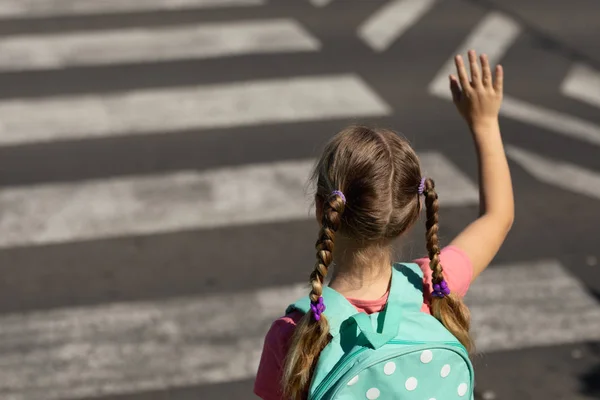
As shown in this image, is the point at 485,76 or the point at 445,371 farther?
the point at 485,76

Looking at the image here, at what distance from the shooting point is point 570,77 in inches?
343

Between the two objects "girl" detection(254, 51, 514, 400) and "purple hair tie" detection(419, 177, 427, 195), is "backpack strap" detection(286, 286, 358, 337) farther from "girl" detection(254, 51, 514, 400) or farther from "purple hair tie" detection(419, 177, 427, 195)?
"purple hair tie" detection(419, 177, 427, 195)

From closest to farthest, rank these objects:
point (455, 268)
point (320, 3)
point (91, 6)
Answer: point (455, 268), point (91, 6), point (320, 3)

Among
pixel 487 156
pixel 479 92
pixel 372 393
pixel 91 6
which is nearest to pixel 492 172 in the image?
pixel 487 156

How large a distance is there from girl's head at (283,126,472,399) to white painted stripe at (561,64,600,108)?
20.7ft

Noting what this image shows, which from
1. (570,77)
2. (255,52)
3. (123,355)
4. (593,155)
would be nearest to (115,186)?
(123,355)

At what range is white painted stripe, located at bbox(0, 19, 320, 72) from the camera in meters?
8.74

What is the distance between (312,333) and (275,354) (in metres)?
0.16

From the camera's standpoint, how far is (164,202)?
6.51m

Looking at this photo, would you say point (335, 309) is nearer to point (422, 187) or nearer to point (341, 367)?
point (341, 367)

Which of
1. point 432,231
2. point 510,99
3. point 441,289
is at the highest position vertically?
point 432,231

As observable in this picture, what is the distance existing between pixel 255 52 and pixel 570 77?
286 cm

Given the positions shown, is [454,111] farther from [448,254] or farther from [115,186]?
[448,254]

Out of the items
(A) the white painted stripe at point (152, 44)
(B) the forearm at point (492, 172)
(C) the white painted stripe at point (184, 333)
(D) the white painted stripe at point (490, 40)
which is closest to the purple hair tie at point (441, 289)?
(B) the forearm at point (492, 172)
